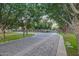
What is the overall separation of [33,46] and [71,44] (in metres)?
0.53

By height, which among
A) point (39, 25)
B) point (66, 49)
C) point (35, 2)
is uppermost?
point (35, 2)

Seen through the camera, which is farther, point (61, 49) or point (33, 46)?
point (33, 46)

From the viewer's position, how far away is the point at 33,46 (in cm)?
440

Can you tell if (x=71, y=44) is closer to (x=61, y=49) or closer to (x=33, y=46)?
(x=61, y=49)

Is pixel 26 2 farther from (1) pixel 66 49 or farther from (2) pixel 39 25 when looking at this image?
(1) pixel 66 49

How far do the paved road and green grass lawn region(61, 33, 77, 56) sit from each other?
0.45ft

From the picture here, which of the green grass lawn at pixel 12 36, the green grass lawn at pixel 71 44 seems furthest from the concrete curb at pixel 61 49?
the green grass lawn at pixel 12 36

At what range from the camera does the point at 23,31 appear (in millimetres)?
4402

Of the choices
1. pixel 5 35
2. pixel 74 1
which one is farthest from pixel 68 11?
pixel 5 35

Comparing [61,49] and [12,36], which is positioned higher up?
[12,36]

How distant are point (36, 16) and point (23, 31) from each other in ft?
0.90

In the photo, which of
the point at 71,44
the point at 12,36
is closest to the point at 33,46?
the point at 12,36

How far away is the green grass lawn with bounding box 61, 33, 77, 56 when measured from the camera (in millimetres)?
4285

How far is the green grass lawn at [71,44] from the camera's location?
429 centimetres
